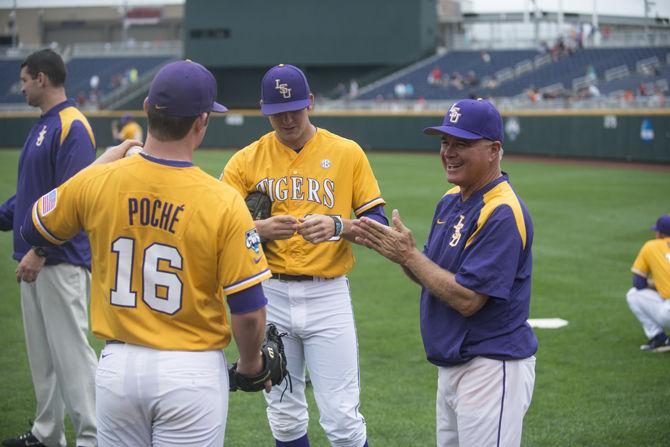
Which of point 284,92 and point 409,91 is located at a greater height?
point 409,91

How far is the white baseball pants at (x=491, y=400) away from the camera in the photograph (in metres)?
3.72

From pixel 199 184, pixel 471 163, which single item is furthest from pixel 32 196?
pixel 471 163

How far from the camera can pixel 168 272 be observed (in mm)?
3230

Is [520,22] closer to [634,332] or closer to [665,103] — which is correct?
[665,103]

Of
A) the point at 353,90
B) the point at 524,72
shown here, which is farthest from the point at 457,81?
the point at 353,90

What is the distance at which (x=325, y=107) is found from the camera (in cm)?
4028

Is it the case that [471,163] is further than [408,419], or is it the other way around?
[408,419]

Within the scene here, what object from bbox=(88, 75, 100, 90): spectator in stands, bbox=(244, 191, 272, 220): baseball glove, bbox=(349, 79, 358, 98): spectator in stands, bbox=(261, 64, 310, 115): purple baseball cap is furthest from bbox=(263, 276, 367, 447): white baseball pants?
bbox=(88, 75, 100, 90): spectator in stands

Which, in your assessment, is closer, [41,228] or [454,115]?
[41,228]

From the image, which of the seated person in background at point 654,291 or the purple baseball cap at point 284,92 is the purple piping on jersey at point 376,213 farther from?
the seated person in background at point 654,291

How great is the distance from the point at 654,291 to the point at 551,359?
1.46 m

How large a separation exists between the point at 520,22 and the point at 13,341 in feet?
168

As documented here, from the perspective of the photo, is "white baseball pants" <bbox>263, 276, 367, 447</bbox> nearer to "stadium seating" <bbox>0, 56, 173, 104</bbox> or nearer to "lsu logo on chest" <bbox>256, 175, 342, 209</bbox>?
"lsu logo on chest" <bbox>256, 175, 342, 209</bbox>

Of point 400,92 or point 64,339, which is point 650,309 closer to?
point 64,339
